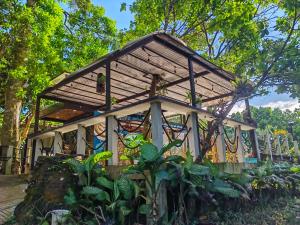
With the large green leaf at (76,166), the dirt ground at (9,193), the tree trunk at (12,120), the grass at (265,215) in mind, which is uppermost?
the tree trunk at (12,120)

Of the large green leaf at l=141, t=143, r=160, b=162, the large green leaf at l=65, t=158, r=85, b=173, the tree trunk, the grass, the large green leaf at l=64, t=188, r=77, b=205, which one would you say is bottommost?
the grass

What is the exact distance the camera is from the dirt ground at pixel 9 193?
5388 mm

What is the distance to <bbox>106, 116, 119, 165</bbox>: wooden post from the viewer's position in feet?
16.9

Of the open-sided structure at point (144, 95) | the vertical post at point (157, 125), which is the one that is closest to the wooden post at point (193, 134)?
the open-sided structure at point (144, 95)

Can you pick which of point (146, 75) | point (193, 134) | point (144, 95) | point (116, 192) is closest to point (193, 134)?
point (193, 134)

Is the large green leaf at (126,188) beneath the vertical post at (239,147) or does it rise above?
beneath

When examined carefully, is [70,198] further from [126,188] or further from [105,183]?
[126,188]

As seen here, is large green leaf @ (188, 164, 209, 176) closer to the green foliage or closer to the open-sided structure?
the green foliage

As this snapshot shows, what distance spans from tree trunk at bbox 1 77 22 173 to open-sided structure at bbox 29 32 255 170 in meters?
1.86

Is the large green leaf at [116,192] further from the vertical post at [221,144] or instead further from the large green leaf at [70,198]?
the vertical post at [221,144]

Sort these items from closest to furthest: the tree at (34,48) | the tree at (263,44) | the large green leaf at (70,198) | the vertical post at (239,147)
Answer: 1. the large green leaf at (70,198)
2. the tree at (263,44)
3. the vertical post at (239,147)
4. the tree at (34,48)

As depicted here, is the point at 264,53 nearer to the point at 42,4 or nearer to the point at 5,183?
the point at 5,183

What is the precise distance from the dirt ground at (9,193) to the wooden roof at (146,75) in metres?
2.77

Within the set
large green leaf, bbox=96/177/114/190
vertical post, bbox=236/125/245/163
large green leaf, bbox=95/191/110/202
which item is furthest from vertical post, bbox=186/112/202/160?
vertical post, bbox=236/125/245/163
